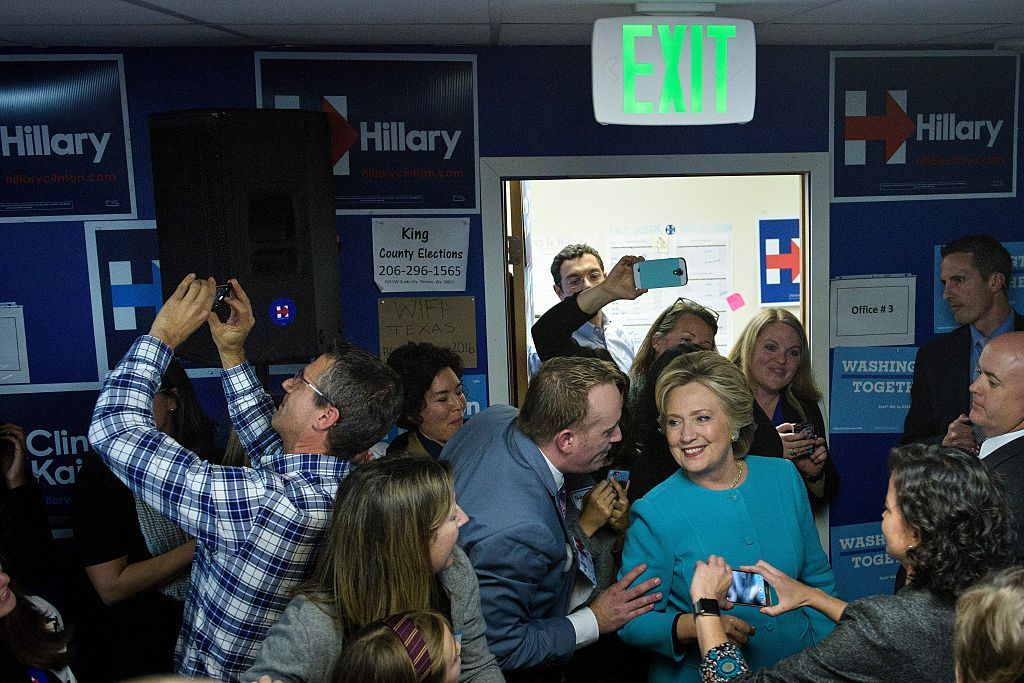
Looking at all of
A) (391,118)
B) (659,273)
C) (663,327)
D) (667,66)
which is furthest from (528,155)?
(667,66)

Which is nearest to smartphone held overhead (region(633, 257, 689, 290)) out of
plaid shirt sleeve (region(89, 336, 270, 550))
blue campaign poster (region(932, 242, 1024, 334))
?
blue campaign poster (region(932, 242, 1024, 334))

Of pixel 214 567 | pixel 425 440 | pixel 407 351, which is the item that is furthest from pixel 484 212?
pixel 214 567

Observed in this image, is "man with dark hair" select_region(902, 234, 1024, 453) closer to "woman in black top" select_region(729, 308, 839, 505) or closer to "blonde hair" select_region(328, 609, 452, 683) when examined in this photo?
"woman in black top" select_region(729, 308, 839, 505)

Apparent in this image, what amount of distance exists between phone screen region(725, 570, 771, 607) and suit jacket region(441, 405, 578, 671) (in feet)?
1.38

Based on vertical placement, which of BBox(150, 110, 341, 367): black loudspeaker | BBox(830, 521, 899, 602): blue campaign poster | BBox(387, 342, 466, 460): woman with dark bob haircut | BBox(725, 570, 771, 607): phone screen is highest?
BBox(150, 110, 341, 367): black loudspeaker

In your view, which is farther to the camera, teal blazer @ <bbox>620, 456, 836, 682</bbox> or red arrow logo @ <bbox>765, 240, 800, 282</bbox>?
red arrow logo @ <bbox>765, 240, 800, 282</bbox>

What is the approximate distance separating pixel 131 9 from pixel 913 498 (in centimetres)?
261

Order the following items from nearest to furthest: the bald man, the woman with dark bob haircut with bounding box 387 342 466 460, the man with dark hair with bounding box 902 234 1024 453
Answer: the bald man
the woman with dark bob haircut with bounding box 387 342 466 460
the man with dark hair with bounding box 902 234 1024 453

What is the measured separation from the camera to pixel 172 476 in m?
1.86

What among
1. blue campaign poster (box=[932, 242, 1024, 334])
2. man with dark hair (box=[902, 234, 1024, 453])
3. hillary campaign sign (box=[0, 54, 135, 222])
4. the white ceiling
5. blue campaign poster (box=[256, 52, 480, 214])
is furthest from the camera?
blue campaign poster (box=[932, 242, 1024, 334])

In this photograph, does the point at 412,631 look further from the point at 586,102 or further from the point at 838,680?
the point at 586,102

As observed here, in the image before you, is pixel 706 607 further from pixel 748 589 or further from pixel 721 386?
pixel 721 386

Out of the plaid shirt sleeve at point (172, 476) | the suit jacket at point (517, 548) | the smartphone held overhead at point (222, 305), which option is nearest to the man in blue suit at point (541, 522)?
the suit jacket at point (517, 548)

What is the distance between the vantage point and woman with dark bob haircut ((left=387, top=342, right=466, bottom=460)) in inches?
123
